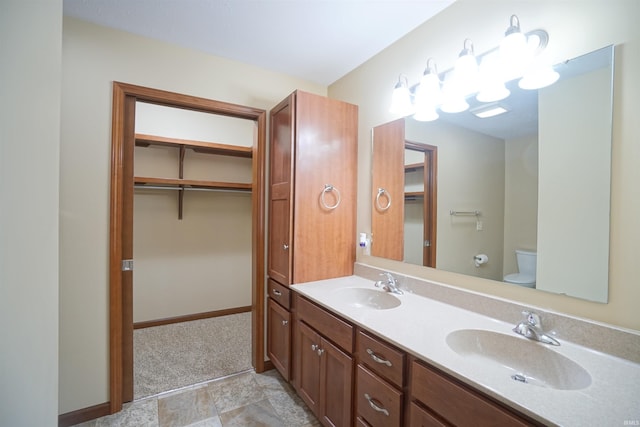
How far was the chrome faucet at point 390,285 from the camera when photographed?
5.62 ft

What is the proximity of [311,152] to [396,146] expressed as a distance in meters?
0.62

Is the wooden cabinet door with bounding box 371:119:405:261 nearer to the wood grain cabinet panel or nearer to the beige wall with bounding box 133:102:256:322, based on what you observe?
the wood grain cabinet panel

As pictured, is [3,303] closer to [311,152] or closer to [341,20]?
[311,152]

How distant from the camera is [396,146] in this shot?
6.25 feet

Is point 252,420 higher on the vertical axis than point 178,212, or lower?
lower

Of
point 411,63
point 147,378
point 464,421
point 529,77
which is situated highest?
point 411,63

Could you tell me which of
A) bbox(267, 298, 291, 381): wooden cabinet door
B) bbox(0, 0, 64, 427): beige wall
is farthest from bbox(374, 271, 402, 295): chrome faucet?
bbox(0, 0, 64, 427): beige wall

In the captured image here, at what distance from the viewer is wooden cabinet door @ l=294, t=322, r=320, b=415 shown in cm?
161

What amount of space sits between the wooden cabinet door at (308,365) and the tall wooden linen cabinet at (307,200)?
0.12 metres

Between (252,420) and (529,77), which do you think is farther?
(252,420)

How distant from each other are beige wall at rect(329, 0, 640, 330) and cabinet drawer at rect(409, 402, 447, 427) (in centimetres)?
69

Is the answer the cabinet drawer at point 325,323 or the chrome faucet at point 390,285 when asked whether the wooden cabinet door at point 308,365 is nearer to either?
the cabinet drawer at point 325,323

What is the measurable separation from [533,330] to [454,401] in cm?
50

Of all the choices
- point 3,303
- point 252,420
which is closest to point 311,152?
point 3,303
